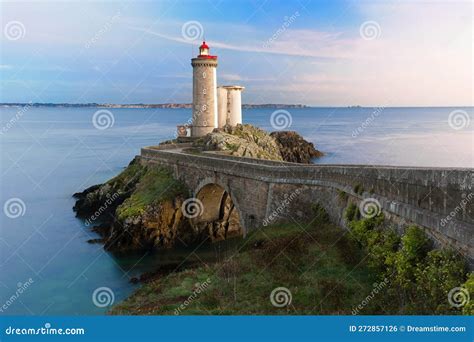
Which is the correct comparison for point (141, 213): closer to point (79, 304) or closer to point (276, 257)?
point (79, 304)

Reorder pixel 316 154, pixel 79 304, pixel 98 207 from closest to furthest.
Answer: pixel 79 304, pixel 98 207, pixel 316 154

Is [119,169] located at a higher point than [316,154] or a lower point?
lower

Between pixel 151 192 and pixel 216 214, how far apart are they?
16.5ft

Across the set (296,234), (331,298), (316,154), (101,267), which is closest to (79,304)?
(101,267)

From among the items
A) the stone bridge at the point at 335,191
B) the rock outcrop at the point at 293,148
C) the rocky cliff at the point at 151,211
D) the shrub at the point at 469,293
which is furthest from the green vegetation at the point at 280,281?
the rock outcrop at the point at 293,148

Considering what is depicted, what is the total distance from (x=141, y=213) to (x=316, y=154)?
4769 cm

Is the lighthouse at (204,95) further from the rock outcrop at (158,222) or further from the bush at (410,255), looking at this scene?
the bush at (410,255)

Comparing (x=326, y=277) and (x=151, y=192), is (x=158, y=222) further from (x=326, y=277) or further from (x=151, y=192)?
(x=326, y=277)

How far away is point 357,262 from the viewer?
42.9 feet

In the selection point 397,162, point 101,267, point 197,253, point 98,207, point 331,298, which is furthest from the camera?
point 397,162

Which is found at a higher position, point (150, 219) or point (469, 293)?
point (150, 219)

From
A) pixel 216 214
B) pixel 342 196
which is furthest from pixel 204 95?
pixel 342 196

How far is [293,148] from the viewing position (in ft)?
215

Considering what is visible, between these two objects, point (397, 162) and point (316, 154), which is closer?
point (397, 162)
